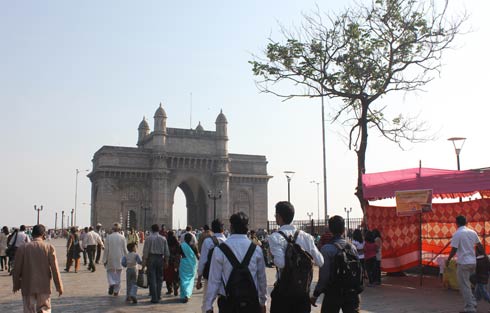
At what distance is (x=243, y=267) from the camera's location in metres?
5.36

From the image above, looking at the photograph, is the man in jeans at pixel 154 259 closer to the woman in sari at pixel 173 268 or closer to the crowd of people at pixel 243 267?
the crowd of people at pixel 243 267

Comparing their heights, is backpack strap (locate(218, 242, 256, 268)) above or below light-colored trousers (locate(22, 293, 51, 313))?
above

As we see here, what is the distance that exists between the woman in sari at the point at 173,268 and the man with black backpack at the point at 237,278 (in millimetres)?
8184

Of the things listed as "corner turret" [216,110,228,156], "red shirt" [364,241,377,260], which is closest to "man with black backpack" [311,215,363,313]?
"red shirt" [364,241,377,260]

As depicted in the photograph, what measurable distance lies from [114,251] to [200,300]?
2.49 meters

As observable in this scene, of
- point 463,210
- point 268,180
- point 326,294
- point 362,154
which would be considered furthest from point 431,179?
point 268,180

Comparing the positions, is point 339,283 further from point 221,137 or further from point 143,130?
point 143,130

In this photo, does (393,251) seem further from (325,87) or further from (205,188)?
(205,188)

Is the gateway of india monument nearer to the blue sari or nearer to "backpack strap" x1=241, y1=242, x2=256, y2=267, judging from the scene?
the blue sari

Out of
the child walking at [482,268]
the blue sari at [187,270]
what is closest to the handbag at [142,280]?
the blue sari at [187,270]

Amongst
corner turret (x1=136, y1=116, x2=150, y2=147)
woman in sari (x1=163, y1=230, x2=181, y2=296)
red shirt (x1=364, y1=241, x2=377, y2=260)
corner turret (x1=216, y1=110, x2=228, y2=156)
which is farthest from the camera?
corner turret (x1=136, y1=116, x2=150, y2=147)

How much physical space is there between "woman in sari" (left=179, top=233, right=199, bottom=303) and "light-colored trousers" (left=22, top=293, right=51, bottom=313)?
460cm

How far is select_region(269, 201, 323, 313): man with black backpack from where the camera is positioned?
5539 millimetres

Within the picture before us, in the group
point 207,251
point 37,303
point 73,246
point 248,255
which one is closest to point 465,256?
point 207,251
